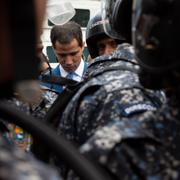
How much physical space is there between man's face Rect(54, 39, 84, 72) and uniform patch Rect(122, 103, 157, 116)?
2122 millimetres

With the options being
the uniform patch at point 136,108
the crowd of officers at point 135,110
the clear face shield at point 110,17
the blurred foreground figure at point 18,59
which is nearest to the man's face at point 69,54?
the clear face shield at point 110,17

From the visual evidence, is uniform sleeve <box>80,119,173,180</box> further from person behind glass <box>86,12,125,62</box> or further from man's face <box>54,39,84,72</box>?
man's face <box>54,39,84,72</box>

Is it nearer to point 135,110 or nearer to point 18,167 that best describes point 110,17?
point 135,110

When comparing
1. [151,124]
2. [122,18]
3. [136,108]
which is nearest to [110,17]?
[122,18]

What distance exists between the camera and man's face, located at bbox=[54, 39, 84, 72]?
3760 millimetres

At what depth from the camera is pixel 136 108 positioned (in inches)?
64.4

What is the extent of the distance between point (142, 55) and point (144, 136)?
227mm

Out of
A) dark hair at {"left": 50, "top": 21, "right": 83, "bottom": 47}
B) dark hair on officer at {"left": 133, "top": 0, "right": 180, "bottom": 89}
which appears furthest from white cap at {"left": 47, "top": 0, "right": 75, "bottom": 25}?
dark hair on officer at {"left": 133, "top": 0, "right": 180, "bottom": 89}

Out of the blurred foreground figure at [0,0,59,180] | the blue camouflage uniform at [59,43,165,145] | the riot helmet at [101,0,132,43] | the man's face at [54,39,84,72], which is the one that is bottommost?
the man's face at [54,39,84,72]

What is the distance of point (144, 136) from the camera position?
4.76 feet

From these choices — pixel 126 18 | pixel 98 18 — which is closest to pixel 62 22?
pixel 98 18

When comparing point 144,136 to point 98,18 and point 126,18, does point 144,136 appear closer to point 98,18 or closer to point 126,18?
point 126,18

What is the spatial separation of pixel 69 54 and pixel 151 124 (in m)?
2.32

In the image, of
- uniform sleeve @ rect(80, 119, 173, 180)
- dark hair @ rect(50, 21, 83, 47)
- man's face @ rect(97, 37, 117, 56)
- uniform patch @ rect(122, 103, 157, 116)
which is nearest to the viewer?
uniform sleeve @ rect(80, 119, 173, 180)
